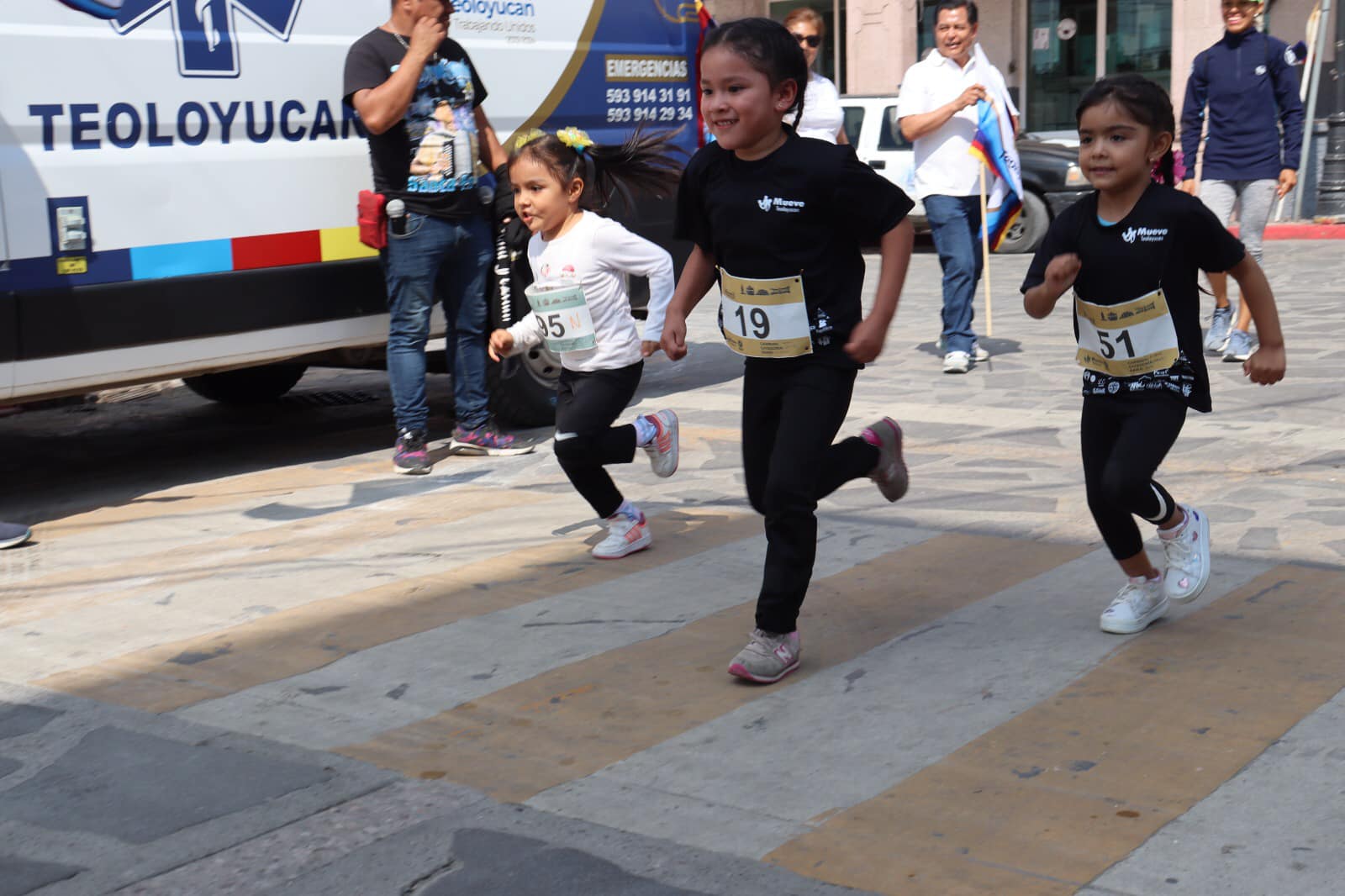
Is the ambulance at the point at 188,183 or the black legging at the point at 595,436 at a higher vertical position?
the ambulance at the point at 188,183

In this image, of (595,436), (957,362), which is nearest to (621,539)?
(595,436)

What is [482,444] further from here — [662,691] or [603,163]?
[662,691]

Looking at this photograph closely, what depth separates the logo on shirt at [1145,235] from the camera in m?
4.05

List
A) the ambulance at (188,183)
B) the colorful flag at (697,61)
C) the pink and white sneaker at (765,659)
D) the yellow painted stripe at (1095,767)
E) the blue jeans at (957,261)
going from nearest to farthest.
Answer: the yellow painted stripe at (1095,767) < the pink and white sneaker at (765,659) < the ambulance at (188,183) < the colorful flag at (697,61) < the blue jeans at (957,261)

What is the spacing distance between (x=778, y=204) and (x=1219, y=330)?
18.1 feet

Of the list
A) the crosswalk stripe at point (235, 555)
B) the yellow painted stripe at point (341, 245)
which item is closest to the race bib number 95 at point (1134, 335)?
the crosswalk stripe at point (235, 555)

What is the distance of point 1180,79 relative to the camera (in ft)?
69.9

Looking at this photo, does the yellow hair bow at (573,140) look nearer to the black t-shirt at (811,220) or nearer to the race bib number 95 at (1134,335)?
the black t-shirt at (811,220)

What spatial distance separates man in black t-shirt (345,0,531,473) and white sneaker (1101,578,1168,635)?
10.7ft

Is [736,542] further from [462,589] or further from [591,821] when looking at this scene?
[591,821]

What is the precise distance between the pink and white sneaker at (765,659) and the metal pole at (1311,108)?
1371 centimetres

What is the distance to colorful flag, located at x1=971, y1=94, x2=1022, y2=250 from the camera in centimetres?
872

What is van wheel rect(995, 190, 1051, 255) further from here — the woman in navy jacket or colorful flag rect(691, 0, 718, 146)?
colorful flag rect(691, 0, 718, 146)

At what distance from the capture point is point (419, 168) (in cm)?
666
